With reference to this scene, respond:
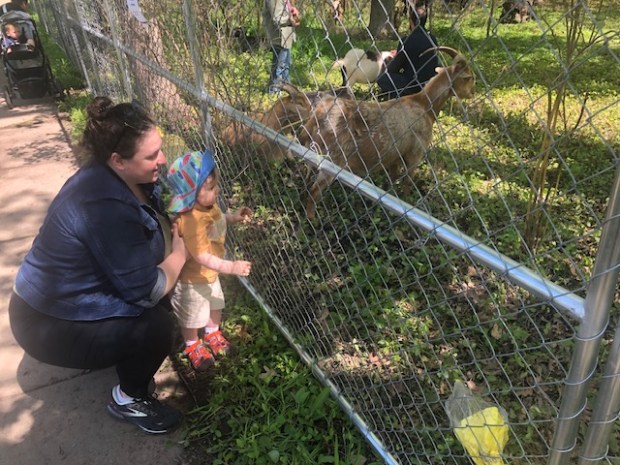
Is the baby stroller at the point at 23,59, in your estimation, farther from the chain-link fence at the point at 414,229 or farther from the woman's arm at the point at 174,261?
the woman's arm at the point at 174,261

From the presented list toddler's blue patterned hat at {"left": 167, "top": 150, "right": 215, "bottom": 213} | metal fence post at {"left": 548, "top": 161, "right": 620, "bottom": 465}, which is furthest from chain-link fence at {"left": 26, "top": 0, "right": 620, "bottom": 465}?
toddler's blue patterned hat at {"left": 167, "top": 150, "right": 215, "bottom": 213}

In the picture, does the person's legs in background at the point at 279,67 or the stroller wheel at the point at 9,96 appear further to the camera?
the stroller wheel at the point at 9,96

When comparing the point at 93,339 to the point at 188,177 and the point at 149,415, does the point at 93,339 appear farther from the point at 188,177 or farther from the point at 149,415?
the point at 188,177

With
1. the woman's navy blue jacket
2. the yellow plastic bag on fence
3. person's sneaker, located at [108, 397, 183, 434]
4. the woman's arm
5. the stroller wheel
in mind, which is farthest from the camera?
the stroller wheel

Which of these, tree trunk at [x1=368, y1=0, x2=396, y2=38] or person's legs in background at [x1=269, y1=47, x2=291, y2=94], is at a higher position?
tree trunk at [x1=368, y1=0, x2=396, y2=38]

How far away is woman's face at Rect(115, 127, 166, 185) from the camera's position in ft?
6.96

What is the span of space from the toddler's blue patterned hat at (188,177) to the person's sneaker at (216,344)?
2.88 feet

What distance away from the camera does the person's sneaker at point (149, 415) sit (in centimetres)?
235

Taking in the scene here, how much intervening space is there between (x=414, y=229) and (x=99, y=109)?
2.26m

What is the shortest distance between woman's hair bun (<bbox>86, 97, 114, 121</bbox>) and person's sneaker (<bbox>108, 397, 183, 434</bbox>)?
1322 mm

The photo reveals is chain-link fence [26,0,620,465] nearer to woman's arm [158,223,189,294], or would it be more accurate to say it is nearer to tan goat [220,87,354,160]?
tan goat [220,87,354,160]

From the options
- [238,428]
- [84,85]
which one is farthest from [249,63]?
[84,85]

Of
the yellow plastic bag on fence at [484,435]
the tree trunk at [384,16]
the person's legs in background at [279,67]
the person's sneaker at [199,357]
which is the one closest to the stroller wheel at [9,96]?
the tree trunk at [384,16]

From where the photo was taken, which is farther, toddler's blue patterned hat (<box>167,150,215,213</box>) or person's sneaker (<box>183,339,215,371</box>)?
person's sneaker (<box>183,339,215,371</box>)
